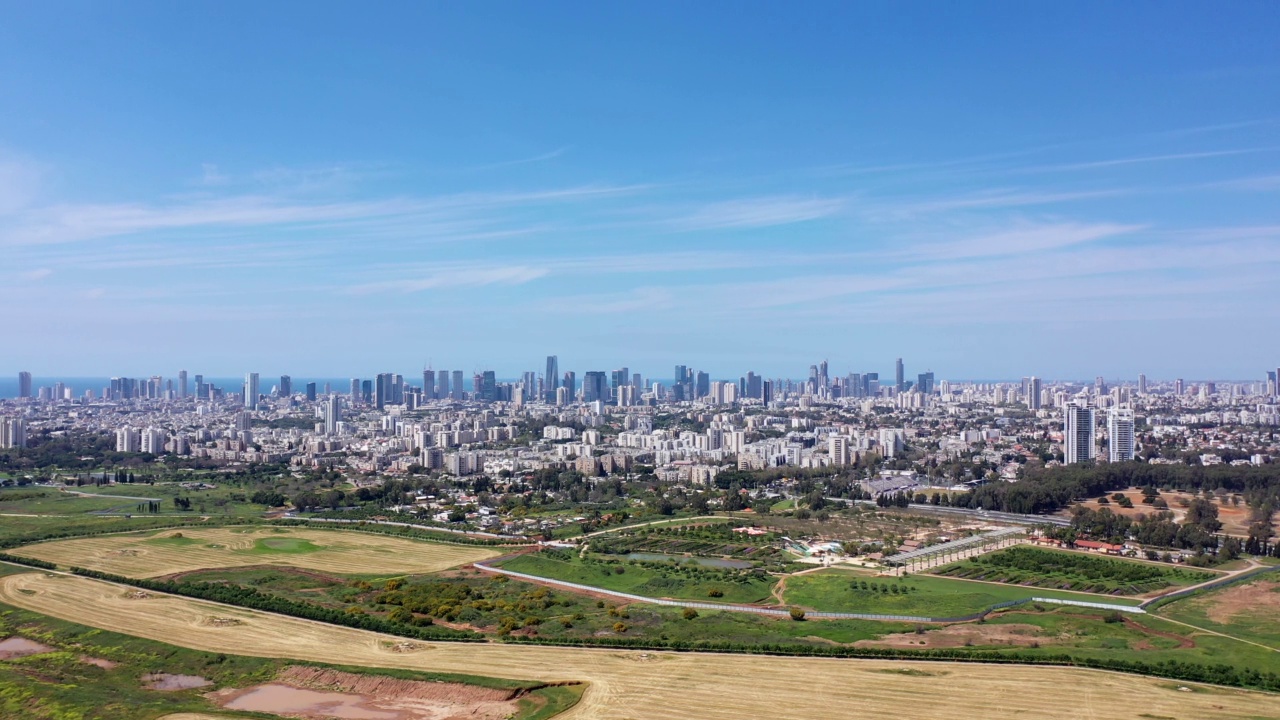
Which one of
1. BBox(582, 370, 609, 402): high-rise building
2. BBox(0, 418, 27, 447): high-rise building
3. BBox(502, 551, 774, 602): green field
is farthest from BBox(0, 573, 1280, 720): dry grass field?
BBox(582, 370, 609, 402): high-rise building

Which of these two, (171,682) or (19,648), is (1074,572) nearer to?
(171,682)

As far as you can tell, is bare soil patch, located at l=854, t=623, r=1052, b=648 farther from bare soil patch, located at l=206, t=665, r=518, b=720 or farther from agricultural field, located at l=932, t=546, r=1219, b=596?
bare soil patch, located at l=206, t=665, r=518, b=720

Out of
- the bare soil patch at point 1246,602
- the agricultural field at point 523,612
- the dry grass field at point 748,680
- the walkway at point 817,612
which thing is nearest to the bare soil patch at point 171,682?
the dry grass field at point 748,680

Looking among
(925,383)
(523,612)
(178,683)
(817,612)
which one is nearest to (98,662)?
(178,683)

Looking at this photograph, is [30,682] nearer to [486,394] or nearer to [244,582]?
[244,582]

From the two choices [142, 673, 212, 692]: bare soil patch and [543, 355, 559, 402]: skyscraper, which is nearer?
→ [142, 673, 212, 692]: bare soil patch

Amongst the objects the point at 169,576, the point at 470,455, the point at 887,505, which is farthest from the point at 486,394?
the point at 169,576

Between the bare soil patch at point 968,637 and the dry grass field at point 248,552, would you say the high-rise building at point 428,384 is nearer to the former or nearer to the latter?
the dry grass field at point 248,552

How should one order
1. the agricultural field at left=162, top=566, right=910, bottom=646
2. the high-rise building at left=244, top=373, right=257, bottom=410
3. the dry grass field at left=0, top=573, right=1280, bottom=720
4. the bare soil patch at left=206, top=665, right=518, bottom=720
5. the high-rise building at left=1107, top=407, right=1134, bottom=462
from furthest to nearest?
the high-rise building at left=244, top=373, right=257, bottom=410 < the high-rise building at left=1107, top=407, right=1134, bottom=462 < the agricultural field at left=162, top=566, right=910, bottom=646 < the bare soil patch at left=206, top=665, right=518, bottom=720 < the dry grass field at left=0, top=573, right=1280, bottom=720
